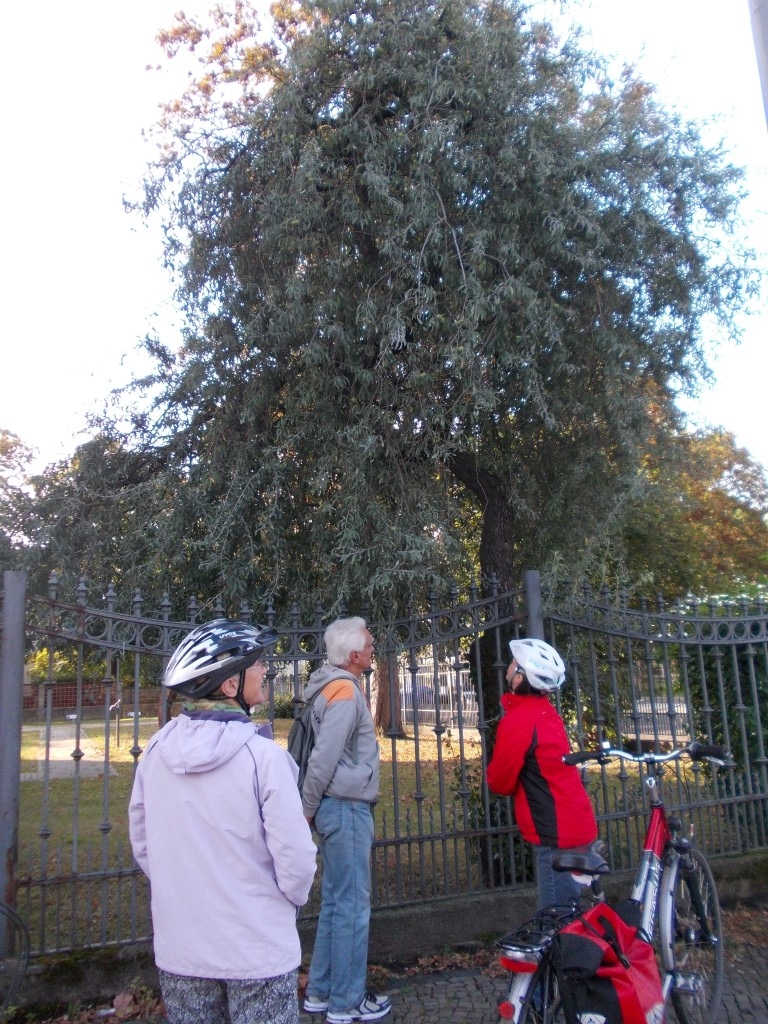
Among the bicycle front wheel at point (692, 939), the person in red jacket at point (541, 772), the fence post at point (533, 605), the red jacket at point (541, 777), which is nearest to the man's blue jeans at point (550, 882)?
the person in red jacket at point (541, 772)

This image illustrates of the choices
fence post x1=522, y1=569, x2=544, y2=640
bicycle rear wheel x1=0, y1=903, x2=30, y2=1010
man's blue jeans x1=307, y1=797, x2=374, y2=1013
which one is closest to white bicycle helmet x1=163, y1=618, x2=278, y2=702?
man's blue jeans x1=307, y1=797, x2=374, y2=1013

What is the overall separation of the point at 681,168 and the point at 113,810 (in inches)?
376

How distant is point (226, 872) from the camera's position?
7.89 feet

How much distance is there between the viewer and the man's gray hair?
4262mm

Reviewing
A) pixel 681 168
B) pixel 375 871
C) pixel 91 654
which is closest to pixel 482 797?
pixel 375 871

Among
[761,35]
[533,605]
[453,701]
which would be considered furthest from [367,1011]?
[761,35]

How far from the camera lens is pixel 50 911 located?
20.5 ft

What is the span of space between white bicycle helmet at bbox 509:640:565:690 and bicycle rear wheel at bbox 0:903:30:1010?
2.87 m

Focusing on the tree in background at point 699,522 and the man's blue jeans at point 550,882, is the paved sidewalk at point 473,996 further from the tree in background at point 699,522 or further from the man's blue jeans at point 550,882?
the tree in background at point 699,522

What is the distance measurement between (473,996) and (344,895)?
1136 mm

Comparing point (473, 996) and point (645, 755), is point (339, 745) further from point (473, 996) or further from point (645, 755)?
point (473, 996)

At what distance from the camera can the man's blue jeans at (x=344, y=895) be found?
13.6 feet

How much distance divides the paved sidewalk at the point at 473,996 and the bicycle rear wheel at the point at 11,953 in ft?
4.78

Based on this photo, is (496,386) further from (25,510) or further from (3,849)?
(3,849)
